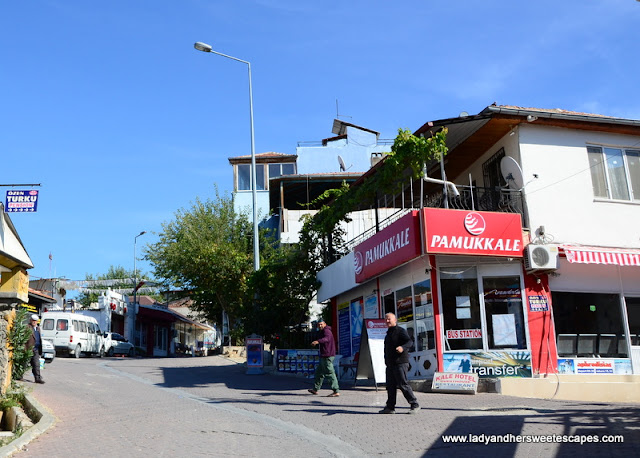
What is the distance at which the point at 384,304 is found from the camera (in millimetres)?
17328

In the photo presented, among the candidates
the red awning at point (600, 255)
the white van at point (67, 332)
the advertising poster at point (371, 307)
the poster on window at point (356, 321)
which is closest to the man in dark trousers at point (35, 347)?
the poster on window at point (356, 321)

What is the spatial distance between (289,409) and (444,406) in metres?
2.73

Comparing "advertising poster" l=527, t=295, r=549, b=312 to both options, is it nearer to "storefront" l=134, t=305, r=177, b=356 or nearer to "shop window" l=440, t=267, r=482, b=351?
"shop window" l=440, t=267, r=482, b=351

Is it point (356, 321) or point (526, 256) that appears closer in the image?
point (526, 256)

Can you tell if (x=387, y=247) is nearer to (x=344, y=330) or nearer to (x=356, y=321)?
(x=356, y=321)

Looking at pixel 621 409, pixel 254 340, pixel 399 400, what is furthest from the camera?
pixel 254 340

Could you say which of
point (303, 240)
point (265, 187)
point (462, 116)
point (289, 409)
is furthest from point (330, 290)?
point (265, 187)

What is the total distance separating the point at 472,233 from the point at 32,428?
31.0 feet

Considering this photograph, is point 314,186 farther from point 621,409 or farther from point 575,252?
point 621,409

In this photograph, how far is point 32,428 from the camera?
9305 millimetres

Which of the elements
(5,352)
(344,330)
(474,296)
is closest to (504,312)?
(474,296)

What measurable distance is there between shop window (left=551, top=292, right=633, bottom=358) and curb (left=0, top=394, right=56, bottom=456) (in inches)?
425

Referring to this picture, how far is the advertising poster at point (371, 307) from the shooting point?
17.8 metres

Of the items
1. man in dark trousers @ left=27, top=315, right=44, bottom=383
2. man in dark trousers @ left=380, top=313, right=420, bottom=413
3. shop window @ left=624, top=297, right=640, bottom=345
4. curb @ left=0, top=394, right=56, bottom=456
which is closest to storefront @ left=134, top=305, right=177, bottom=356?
man in dark trousers @ left=27, top=315, right=44, bottom=383
